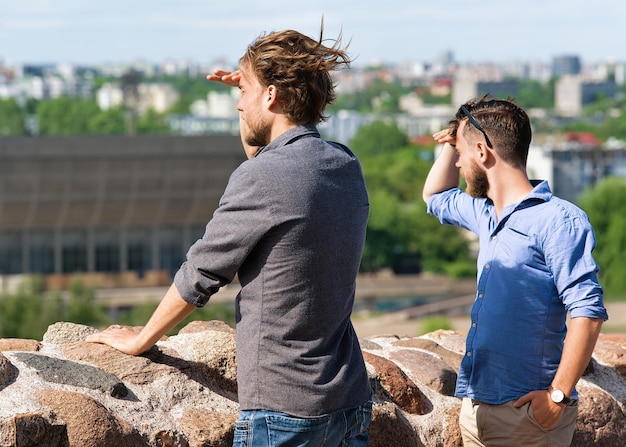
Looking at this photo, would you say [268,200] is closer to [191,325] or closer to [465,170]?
[465,170]

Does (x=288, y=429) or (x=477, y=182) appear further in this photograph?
(x=477, y=182)

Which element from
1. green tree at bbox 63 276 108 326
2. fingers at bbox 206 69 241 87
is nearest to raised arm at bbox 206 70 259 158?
fingers at bbox 206 69 241 87

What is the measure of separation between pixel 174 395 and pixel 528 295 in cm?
97

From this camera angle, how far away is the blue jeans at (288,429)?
8.78 ft

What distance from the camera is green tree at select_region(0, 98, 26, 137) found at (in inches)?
5645

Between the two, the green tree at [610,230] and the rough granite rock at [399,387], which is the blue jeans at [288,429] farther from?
the green tree at [610,230]

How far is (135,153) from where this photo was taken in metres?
49.1

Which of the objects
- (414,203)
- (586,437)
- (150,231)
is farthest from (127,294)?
(586,437)

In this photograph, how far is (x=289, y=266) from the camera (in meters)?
2.67

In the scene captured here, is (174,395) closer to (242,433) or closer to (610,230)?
(242,433)

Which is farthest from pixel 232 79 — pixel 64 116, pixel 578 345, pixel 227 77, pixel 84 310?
pixel 64 116

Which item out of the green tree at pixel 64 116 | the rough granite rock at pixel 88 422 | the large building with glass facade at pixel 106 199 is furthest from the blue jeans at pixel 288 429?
the green tree at pixel 64 116

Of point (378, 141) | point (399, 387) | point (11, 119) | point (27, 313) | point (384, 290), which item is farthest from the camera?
point (11, 119)

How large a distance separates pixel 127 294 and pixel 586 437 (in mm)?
47316
